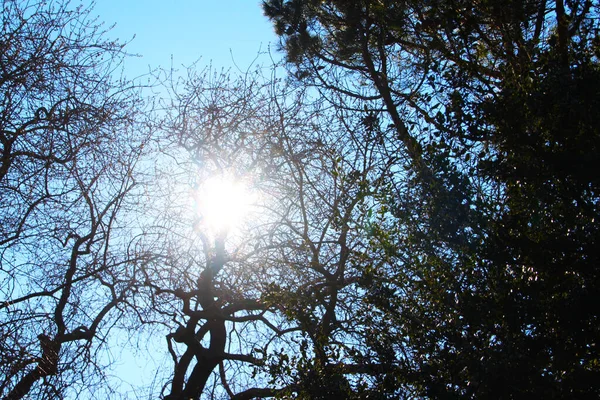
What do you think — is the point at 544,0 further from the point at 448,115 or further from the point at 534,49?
the point at 448,115

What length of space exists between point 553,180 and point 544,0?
317 cm

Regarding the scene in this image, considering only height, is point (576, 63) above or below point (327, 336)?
above

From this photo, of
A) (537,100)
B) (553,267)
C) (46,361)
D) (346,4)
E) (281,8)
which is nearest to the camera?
(553,267)

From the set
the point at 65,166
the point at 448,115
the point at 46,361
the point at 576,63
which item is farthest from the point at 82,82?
the point at 576,63

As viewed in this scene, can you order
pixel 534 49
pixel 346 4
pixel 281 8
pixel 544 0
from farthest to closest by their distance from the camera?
pixel 281 8
pixel 346 4
pixel 544 0
pixel 534 49

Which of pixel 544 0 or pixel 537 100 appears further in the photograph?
pixel 544 0

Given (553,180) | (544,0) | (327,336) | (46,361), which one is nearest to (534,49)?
(553,180)

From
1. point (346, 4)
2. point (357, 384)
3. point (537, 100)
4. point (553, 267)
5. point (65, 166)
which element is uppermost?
point (346, 4)

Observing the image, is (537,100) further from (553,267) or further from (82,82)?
(82,82)

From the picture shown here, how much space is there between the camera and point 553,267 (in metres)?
3.59

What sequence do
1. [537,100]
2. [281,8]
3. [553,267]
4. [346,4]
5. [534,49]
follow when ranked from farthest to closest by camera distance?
1. [281,8]
2. [346,4]
3. [534,49]
4. [537,100]
5. [553,267]

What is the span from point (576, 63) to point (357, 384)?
2763 mm

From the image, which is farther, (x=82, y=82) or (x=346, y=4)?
(x=346, y=4)

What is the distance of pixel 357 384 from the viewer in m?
4.03
